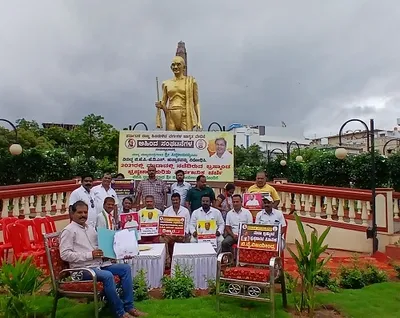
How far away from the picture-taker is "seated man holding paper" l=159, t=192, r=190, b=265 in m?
7.05

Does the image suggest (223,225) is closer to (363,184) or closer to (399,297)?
(399,297)

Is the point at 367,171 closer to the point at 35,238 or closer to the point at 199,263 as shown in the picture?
the point at 199,263

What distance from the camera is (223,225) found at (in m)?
7.25

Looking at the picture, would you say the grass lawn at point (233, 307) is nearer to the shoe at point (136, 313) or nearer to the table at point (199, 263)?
the shoe at point (136, 313)

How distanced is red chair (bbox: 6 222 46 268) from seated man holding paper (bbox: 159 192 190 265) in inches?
71.1

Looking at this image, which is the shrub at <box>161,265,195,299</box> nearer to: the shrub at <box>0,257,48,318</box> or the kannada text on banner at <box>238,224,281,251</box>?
the kannada text on banner at <box>238,224,281,251</box>

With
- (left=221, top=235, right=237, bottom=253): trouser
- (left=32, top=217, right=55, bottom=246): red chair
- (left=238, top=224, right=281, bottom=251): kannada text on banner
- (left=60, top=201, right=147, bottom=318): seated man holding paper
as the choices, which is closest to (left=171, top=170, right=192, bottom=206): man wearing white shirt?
(left=221, top=235, right=237, bottom=253): trouser

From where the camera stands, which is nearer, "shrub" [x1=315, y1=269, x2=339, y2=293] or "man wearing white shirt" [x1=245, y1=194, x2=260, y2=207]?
"shrub" [x1=315, y1=269, x2=339, y2=293]

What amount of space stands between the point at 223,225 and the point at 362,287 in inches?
87.3

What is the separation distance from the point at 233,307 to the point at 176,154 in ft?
16.3

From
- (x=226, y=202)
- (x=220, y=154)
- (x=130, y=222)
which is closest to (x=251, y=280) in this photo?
(x=130, y=222)

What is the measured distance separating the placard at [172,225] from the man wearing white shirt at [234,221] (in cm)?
68

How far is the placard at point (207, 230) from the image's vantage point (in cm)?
692

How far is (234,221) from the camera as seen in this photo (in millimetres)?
7062
